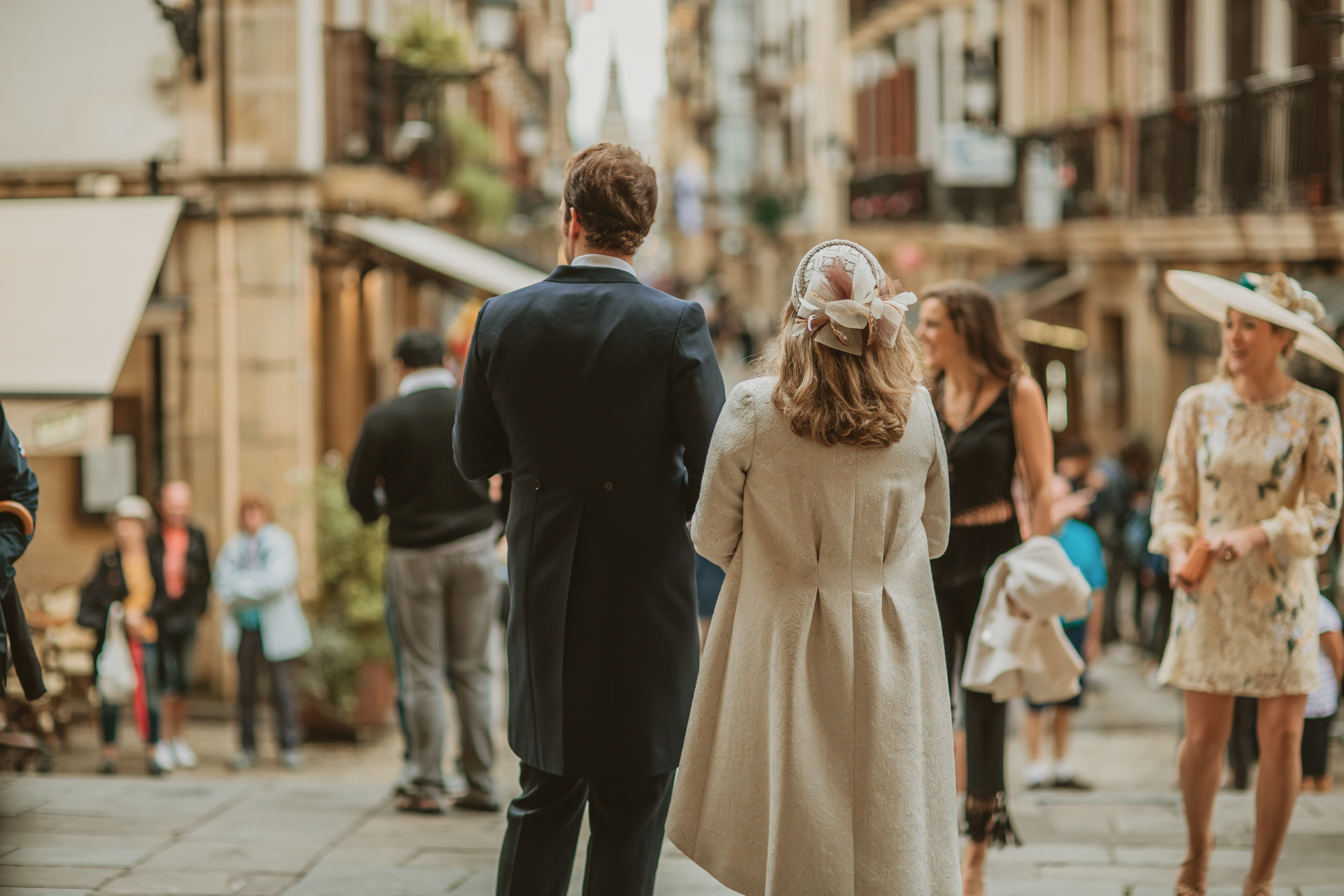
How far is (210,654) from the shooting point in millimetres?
11711

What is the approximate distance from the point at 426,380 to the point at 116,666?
3938mm

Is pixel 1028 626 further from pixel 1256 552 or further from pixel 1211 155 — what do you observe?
pixel 1211 155

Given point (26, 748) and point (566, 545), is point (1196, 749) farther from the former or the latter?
point (26, 748)

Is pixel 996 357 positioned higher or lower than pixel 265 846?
higher

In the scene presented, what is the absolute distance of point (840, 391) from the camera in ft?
11.3

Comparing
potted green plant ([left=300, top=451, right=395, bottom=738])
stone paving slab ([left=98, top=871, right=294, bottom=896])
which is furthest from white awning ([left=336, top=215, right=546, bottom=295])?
stone paving slab ([left=98, top=871, right=294, bottom=896])

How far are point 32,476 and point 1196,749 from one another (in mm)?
3355

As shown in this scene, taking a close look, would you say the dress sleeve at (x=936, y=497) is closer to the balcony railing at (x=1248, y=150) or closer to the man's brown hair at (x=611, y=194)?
the man's brown hair at (x=611, y=194)

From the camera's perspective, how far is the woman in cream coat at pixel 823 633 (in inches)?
136

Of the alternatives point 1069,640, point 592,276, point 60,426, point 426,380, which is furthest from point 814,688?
point 60,426

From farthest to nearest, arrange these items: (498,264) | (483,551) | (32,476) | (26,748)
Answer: (498,264) → (26,748) → (483,551) → (32,476)

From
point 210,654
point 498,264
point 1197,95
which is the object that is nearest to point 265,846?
point 210,654

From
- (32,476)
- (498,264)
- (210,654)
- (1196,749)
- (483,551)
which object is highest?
(498,264)

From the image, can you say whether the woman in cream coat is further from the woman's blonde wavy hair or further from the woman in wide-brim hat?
the woman in wide-brim hat
